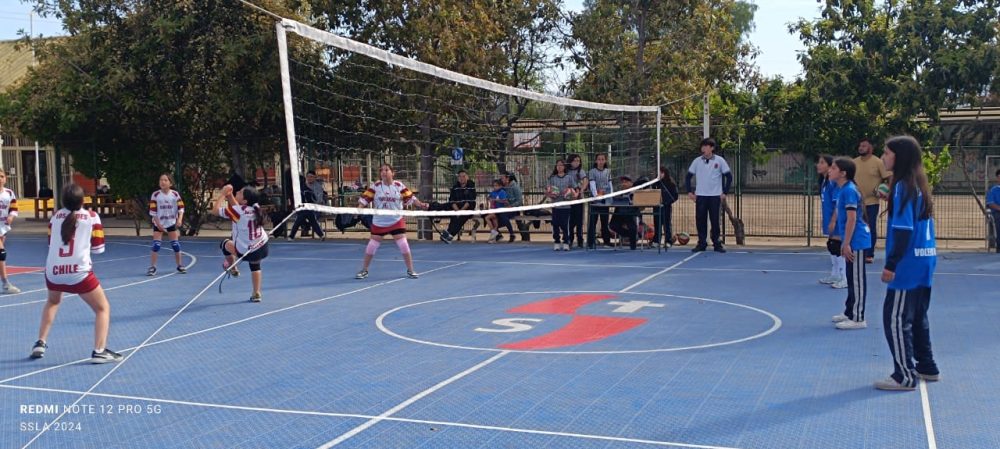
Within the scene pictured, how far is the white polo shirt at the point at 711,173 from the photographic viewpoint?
16.8 m

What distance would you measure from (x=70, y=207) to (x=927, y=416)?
728 cm

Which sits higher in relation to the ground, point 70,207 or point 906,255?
point 70,207

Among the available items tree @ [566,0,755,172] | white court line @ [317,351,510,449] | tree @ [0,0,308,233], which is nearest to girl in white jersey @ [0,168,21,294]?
tree @ [0,0,308,233]

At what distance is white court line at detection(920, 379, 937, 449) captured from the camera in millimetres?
5953

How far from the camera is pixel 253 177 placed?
941 inches

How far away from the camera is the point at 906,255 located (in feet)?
23.4

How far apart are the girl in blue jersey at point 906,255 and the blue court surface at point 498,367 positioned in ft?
1.12

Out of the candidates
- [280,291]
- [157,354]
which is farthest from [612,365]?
[280,291]

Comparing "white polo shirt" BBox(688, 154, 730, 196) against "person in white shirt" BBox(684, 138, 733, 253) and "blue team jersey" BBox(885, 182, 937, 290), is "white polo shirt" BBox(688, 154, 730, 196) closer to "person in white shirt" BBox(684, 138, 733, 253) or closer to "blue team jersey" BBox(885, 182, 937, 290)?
"person in white shirt" BBox(684, 138, 733, 253)

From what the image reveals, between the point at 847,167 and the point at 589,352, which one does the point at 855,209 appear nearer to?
the point at 847,167

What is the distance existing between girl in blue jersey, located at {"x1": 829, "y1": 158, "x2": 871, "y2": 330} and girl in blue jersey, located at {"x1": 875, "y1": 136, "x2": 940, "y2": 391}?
90.5 inches

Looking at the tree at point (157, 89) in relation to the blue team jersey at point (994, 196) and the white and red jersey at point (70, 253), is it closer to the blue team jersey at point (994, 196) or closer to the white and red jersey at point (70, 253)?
the white and red jersey at point (70, 253)

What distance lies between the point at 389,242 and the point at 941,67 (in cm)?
1149

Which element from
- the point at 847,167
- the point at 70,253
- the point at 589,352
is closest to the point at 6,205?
the point at 70,253
